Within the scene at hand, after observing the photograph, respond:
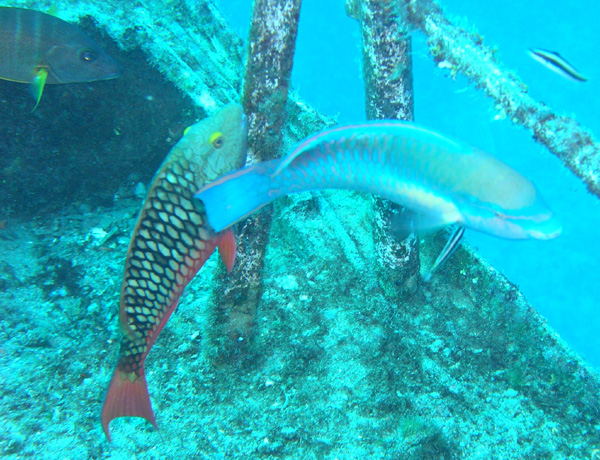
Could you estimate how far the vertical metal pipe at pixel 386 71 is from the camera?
2.41m

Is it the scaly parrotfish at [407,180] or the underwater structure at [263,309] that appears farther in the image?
the underwater structure at [263,309]

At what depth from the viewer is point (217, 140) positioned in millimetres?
1949

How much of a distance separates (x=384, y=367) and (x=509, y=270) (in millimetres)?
15218

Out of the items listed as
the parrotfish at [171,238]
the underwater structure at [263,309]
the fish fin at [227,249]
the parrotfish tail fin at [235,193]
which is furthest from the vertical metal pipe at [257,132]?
the parrotfish tail fin at [235,193]

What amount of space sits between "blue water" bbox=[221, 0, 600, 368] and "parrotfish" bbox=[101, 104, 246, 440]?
7533mm

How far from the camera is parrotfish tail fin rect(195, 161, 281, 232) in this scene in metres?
1.72

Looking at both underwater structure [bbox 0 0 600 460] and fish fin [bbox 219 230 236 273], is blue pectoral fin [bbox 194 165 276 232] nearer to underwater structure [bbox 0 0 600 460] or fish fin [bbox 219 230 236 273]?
fish fin [bbox 219 230 236 273]

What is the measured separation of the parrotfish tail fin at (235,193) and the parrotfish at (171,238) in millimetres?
228

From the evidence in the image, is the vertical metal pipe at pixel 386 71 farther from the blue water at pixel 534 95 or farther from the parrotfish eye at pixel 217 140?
the blue water at pixel 534 95

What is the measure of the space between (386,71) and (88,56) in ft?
7.30

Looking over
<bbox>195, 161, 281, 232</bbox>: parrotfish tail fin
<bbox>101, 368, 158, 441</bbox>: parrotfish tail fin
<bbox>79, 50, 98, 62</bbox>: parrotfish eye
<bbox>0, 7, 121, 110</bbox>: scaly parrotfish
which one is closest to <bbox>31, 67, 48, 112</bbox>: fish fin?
<bbox>0, 7, 121, 110</bbox>: scaly parrotfish

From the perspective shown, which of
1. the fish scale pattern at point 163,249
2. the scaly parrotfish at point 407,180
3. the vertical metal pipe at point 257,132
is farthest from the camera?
the vertical metal pipe at point 257,132

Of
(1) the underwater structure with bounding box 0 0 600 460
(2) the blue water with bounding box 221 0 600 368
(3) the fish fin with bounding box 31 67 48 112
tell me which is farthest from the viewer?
(2) the blue water with bounding box 221 0 600 368

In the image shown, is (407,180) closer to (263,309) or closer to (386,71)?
(386,71)
